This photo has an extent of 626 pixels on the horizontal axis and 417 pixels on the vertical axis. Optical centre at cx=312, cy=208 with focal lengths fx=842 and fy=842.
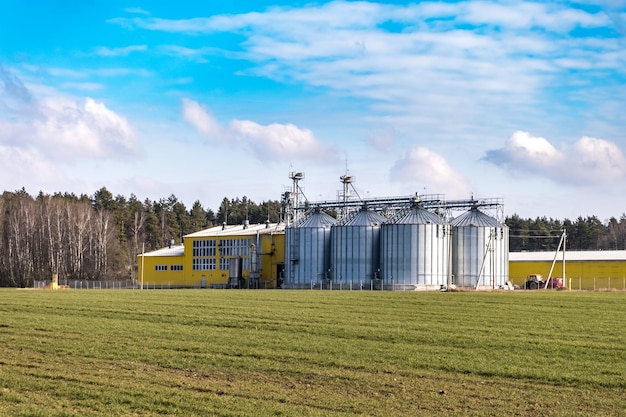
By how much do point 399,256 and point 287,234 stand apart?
606 inches

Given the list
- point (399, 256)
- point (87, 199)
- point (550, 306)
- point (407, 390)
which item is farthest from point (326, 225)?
point (87, 199)

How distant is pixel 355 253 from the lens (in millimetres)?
90812

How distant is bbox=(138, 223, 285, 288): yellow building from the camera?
102875mm

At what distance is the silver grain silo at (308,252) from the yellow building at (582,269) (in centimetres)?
2214

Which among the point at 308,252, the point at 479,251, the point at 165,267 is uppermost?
the point at 479,251

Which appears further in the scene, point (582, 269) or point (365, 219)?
point (582, 269)

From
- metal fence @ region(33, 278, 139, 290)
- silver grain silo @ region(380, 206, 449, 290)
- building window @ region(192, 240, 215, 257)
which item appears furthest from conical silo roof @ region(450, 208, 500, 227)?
metal fence @ region(33, 278, 139, 290)

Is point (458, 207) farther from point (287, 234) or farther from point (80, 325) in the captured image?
point (80, 325)

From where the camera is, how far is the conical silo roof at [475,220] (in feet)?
292

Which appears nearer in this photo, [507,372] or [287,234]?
[507,372]

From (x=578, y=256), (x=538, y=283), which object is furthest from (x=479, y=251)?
(x=578, y=256)

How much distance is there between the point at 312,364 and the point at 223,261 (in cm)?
8486

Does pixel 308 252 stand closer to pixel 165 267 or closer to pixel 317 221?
pixel 317 221

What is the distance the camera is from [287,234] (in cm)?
9725
